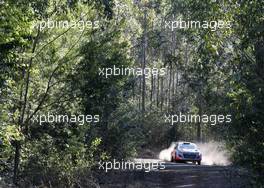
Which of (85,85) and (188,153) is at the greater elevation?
(85,85)

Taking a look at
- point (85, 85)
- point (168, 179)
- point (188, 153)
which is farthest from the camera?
point (188, 153)

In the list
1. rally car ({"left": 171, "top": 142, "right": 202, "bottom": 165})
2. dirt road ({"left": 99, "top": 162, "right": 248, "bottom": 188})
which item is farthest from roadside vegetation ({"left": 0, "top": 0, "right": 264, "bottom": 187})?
rally car ({"left": 171, "top": 142, "right": 202, "bottom": 165})

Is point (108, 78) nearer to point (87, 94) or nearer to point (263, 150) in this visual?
point (87, 94)

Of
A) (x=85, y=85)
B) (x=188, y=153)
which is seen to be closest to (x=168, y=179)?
(x=85, y=85)

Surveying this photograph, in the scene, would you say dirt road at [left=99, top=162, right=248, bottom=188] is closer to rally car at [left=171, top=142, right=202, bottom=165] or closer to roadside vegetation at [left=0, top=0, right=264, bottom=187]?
roadside vegetation at [left=0, top=0, right=264, bottom=187]

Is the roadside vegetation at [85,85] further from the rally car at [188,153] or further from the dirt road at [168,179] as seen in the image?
the rally car at [188,153]

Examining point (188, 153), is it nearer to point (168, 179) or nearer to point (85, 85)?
point (168, 179)

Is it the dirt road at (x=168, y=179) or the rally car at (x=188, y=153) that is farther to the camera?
the rally car at (x=188, y=153)

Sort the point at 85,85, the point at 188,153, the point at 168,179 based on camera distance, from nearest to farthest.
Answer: the point at 85,85, the point at 168,179, the point at 188,153

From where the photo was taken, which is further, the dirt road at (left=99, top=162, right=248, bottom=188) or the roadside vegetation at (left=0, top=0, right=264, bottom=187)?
the dirt road at (left=99, top=162, right=248, bottom=188)

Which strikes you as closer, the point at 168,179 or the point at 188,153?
the point at 168,179

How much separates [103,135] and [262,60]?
957cm

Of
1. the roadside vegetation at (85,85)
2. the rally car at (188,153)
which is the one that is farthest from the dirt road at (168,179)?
the rally car at (188,153)

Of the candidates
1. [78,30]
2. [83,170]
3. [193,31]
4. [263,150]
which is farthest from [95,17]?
[263,150]
